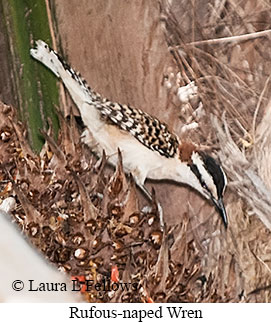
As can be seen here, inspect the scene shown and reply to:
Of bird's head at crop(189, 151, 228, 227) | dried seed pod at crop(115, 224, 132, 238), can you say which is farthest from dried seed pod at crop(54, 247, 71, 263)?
bird's head at crop(189, 151, 228, 227)

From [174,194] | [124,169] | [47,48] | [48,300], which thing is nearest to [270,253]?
[174,194]

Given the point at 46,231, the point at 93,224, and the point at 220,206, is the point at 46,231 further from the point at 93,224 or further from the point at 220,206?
the point at 220,206

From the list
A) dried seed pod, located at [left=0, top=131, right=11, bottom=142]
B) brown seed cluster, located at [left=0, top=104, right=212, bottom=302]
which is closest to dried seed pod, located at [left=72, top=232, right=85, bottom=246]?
brown seed cluster, located at [left=0, top=104, right=212, bottom=302]

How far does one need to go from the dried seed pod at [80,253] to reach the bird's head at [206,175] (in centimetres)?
29

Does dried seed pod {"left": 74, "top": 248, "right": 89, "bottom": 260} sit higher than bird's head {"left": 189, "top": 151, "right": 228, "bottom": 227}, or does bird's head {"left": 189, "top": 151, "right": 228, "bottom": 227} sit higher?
bird's head {"left": 189, "top": 151, "right": 228, "bottom": 227}

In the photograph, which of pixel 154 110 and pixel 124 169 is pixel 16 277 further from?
pixel 154 110

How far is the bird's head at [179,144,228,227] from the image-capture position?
71.5 inches

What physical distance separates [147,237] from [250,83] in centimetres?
43

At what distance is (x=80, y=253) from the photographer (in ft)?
5.90

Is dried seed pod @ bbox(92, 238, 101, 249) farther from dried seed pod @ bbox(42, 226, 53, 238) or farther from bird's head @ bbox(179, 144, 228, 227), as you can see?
bird's head @ bbox(179, 144, 228, 227)

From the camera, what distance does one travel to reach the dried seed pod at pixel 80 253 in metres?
1.80

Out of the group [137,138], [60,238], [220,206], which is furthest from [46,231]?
[220,206]

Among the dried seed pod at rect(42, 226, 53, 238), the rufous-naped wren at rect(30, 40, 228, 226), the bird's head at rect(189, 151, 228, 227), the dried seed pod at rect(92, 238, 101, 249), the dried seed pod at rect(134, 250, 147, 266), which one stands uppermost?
the rufous-naped wren at rect(30, 40, 228, 226)

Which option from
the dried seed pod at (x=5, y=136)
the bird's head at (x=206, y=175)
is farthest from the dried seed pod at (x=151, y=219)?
the dried seed pod at (x=5, y=136)
